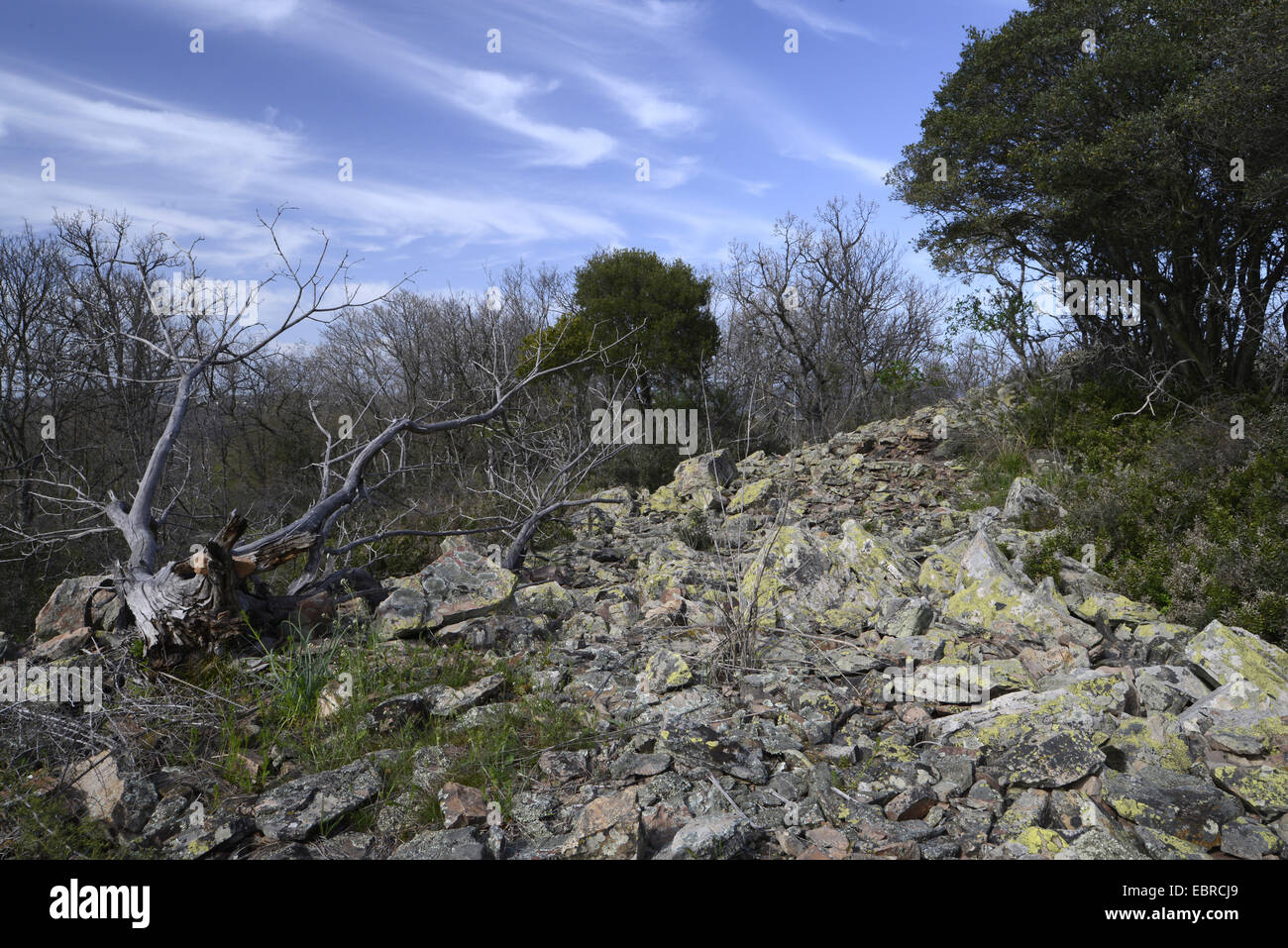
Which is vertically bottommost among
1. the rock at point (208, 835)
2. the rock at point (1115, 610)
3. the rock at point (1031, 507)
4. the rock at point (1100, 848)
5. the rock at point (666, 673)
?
the rock at point (208, 835)

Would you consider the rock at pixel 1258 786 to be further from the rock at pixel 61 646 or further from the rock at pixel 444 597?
the rock at pixel 61 646

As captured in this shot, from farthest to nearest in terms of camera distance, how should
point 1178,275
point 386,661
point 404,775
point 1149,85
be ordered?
1. point 1178,275
2. point 1149,85
3. point 386,661
4. point 404,775

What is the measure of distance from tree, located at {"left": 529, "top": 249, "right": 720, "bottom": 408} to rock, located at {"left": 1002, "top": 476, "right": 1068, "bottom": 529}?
23.2 feet

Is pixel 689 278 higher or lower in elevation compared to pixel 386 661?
higher

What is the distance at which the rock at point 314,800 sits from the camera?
2.76 metres

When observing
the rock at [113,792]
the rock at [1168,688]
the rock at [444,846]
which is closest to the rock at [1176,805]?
the rock at [1168,688]

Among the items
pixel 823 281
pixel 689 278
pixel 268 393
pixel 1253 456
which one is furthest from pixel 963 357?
pixel 268 393

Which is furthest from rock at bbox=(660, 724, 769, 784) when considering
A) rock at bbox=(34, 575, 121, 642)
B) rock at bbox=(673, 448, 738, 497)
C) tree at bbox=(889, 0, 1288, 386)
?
tree at bbox=(889, 0, 1288, 386)

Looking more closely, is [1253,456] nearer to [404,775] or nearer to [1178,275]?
[1178,275]

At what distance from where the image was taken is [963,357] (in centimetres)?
1766

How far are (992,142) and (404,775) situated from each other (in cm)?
1045

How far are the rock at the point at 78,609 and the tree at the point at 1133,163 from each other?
1013cm

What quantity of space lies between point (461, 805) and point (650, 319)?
38.7 feet

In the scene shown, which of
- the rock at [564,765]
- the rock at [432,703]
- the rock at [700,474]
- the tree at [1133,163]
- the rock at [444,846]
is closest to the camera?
the rock at [444,846]
